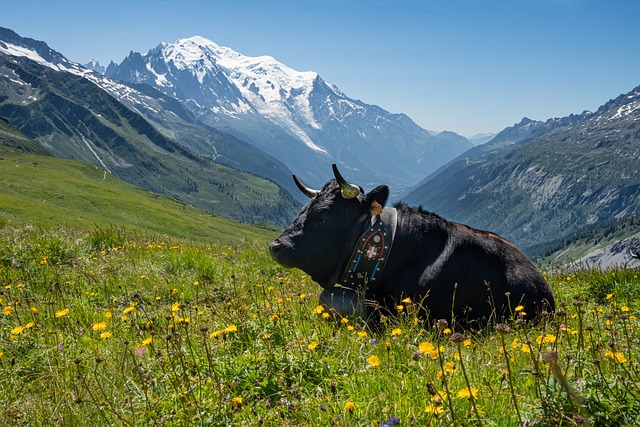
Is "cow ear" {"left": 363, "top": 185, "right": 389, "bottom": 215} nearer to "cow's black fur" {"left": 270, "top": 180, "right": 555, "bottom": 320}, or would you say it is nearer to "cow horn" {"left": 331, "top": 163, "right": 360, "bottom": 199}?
"cow's black fur" {"left": 270, "top": 180, "right": 555, "bottom": 320}

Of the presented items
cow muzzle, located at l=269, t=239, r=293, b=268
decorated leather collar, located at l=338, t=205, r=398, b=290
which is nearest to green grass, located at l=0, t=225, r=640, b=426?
cow muzzle, located at l=269, t=239, r=293, b=268

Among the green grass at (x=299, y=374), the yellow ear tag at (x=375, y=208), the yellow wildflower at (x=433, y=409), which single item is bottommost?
the green grass at (x=299, y=374)

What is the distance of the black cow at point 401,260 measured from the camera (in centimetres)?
731

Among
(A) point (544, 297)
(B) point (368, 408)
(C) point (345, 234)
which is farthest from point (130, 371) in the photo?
(A) point (544, 297)

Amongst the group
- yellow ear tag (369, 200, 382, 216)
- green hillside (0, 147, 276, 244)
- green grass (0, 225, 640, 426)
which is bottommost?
green hillside (0, 147, 276, 244)

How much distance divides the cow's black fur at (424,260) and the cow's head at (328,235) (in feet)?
0.05

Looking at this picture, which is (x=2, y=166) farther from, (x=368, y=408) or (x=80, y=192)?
(x=368, y=408)

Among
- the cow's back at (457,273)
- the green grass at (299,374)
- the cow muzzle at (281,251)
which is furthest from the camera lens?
the cow muzzle at (281,251)

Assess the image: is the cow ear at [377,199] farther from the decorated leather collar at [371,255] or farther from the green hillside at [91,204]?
the green hillside at [91,204]

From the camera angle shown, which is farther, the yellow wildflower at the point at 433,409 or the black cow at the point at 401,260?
the black cow at the point at 401,260

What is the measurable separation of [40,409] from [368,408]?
2.48m

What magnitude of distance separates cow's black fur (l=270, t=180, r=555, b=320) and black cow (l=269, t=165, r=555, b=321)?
0.6 inches

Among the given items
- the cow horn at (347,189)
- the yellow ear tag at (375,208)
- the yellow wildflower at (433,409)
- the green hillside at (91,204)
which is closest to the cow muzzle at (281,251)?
the cow horn at (347,189)

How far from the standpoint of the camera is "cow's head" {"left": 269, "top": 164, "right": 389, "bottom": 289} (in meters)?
7.64
